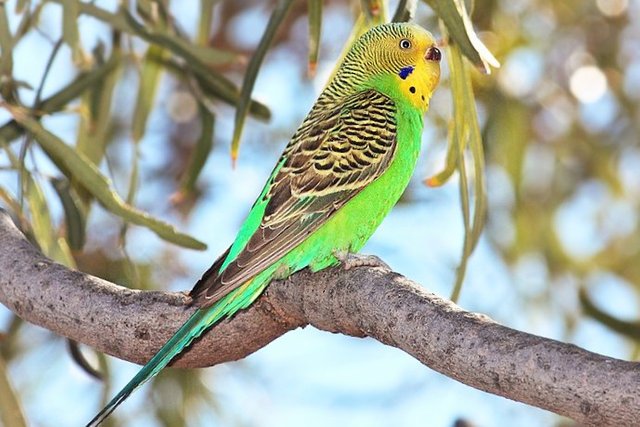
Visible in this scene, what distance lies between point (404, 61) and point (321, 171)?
35cm

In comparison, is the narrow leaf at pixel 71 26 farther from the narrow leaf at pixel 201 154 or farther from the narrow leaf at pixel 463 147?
the narrow leaf at pixel 463 147

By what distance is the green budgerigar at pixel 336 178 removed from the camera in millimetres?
2002

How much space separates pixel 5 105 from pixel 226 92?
25.4 inches

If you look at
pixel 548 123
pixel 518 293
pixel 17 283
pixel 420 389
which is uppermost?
pixel 548 123

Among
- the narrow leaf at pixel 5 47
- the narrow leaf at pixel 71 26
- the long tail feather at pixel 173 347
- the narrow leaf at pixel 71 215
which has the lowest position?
the long tail feather at pixel 173 347

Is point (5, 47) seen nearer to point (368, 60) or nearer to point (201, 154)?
point (201, 154)

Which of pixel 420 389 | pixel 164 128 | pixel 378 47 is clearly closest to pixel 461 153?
pixel 378 47

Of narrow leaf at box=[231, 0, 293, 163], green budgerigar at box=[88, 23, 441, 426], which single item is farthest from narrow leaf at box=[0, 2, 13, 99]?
green budgerigar at box=[88, 23, 441, 426]

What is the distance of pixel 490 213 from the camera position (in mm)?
4145

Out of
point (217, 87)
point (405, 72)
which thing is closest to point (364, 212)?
point (405, 72)

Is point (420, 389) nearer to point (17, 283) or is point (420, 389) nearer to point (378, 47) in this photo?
point (378, 47)

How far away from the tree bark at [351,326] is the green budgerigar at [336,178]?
63mm

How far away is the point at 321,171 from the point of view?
230cm

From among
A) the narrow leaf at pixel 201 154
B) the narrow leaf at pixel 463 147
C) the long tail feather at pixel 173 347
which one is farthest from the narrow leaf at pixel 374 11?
the long tail feather at pixel 173 347
